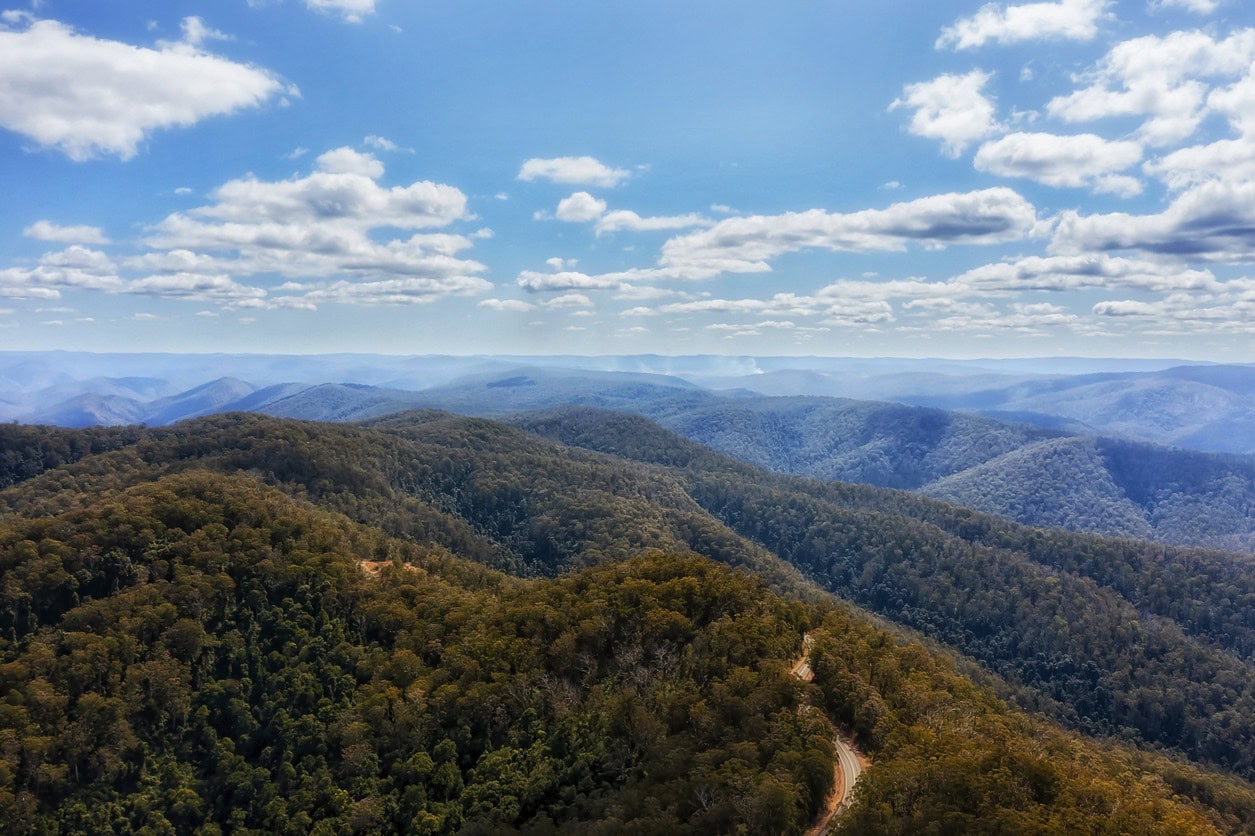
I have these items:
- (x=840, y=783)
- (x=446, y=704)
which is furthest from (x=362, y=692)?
(x=840, y=783)

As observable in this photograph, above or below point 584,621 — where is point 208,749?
below

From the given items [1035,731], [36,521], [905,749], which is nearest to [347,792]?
[905,749]

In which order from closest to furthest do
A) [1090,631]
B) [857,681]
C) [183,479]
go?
[857,681], [183,479], [1090,631]

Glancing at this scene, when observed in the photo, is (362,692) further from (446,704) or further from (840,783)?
(840,783)

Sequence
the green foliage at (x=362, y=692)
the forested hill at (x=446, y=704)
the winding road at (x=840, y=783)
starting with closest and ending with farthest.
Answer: the forested hill at (x=446, y=704)
the winding road at (x=840, y=783)
the green foliage at (x=362, y=692)

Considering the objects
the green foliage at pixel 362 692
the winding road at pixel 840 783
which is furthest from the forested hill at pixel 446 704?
the winding road at pixel 840 783

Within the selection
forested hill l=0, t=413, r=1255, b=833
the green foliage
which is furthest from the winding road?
forested hill l=0, t=413, r=1255, b=833

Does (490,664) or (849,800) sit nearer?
(849,800)

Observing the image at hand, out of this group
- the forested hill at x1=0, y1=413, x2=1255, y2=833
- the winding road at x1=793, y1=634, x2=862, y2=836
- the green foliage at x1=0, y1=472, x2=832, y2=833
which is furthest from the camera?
the green foliage at x1=0, y1=472, x2=832, y2=833

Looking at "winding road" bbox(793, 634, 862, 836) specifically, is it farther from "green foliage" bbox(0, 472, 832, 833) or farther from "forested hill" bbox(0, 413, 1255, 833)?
"forested hill" bbox(0, 413, 1255, 833)

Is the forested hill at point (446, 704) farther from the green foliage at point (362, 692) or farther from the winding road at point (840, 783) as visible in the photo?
the winding road at point (840, 783)

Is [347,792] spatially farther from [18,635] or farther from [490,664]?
[18,635]
